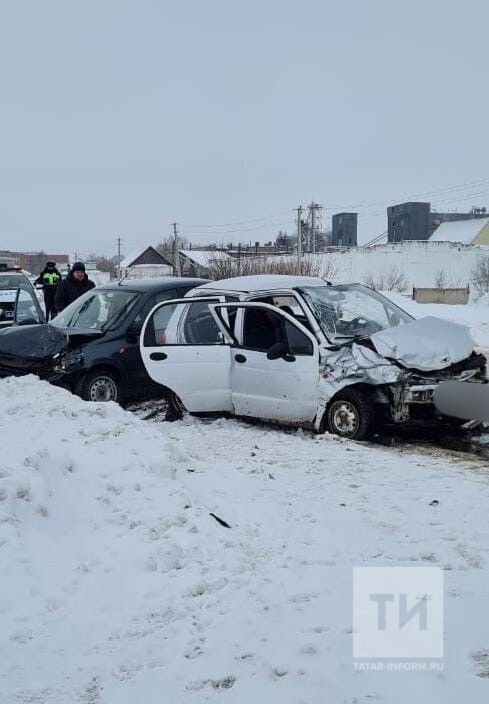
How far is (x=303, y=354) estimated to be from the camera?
6898 millimetres

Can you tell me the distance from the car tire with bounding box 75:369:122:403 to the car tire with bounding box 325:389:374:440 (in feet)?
10.2

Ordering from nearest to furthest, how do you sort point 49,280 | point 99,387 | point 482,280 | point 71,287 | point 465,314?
point 99,387, point 71,287, point 49,280, point 465,314, point 482,280

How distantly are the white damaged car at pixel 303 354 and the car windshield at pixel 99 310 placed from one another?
1096mm

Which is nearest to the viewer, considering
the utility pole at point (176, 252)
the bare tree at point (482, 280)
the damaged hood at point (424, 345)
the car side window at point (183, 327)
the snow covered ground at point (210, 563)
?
the snow covered ground at point (210, 563)

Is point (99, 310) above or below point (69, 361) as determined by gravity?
above

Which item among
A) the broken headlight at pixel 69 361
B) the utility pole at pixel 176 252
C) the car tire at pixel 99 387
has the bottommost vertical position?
the car tire at pixel 99 387

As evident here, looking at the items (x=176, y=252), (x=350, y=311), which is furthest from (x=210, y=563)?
(x=176, y=252)

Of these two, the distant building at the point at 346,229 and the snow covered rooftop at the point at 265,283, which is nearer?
the snow covered rooftop at the point at 265,283

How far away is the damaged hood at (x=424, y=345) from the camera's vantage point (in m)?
6.45

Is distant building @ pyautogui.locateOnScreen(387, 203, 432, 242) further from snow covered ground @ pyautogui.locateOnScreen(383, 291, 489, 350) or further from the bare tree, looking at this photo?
snow covered ground @ pyautogui.locateOnScreen(383, 291, 489, 350)

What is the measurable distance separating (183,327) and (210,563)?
441 centimetres

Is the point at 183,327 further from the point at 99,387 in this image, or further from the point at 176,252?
the point at 176,252

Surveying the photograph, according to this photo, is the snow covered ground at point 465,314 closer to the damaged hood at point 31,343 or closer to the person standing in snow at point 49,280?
the person standing in snow at point 49,280
